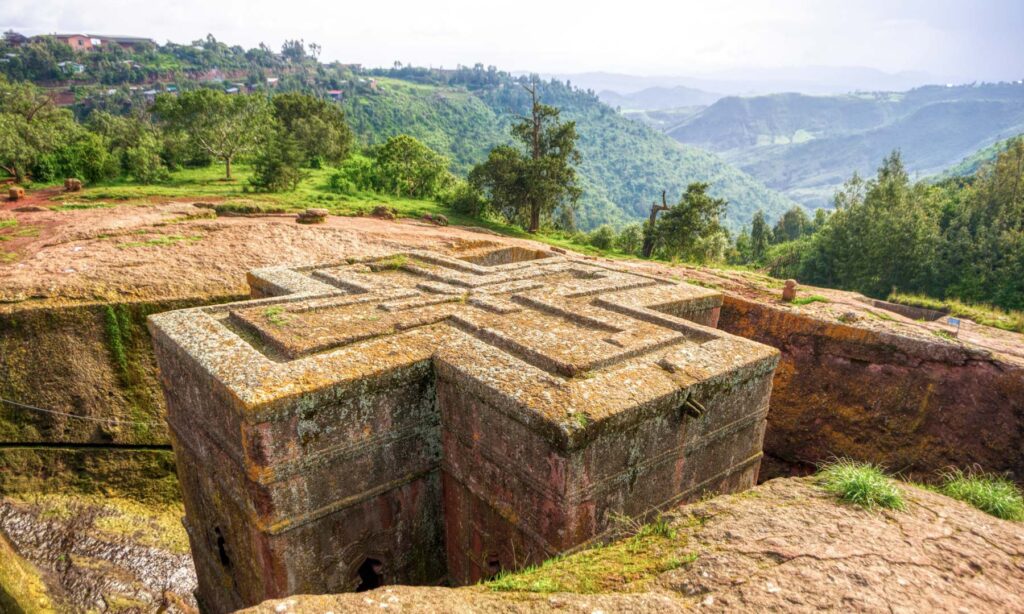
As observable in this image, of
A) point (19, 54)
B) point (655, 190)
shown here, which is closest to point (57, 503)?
point (19, 54)

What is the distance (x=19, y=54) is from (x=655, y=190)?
132 meters

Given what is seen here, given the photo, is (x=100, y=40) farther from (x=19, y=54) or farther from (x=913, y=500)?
(x=913, y=500)

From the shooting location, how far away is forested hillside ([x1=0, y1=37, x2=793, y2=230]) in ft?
312

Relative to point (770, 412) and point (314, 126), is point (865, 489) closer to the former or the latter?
point (770, 412)

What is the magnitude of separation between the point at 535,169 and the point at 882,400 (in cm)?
2058

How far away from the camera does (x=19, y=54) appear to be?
99.2 m

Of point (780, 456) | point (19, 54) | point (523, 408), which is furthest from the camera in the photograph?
point (19, 54)

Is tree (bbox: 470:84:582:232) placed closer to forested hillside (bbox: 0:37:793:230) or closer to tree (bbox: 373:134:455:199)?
tree (bbox: 373:134:455:199)

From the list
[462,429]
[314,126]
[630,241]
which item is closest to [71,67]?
[314,126]

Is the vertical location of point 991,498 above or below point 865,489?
below

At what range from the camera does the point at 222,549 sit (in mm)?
7086

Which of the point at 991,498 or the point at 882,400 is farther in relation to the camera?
the point at 882,400

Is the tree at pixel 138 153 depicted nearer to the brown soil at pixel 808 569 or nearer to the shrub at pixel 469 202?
the shrub at pixel 469 202

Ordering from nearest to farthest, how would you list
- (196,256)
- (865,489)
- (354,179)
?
1. (865,489)
2. (196,256)
3. (354,179)
